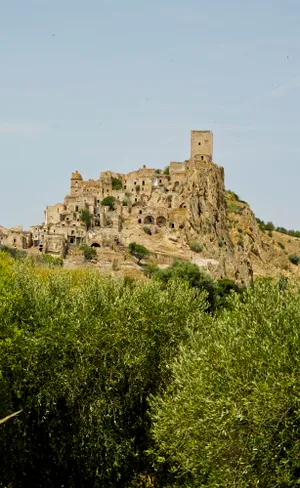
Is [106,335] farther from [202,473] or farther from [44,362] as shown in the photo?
[202,473]

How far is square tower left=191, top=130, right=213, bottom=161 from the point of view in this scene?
109438 mm

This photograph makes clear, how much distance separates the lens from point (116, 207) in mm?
104438

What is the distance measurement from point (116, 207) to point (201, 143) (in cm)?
1726

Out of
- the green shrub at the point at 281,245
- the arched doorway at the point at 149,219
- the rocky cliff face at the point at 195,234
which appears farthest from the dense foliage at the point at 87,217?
the green shrub at the point at 281,245

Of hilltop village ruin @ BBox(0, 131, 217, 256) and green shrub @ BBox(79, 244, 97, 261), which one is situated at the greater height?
hilltop village ruin @ BBox(0, 131, 217, 256)

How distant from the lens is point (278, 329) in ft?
85.8

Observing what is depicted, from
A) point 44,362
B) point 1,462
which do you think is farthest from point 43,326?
point 1,462

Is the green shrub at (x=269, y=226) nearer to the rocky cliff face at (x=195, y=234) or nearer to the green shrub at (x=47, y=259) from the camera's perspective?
the rocky cliff face at (x=195, y=234)

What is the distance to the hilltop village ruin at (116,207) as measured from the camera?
296ft

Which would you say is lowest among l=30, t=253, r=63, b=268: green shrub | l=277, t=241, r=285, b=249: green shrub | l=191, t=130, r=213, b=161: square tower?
l=30, t=253, r=63, b=268: green shrub

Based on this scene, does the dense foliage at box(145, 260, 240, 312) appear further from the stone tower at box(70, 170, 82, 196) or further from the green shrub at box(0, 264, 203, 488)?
the stone tower at box(70, 170, 82, 196)

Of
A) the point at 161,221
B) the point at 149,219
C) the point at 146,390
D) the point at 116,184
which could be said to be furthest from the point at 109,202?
the point at 146,390

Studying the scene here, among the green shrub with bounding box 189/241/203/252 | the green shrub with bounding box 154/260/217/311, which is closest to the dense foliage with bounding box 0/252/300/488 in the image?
the green shrub with bounding box 154/260/217/311

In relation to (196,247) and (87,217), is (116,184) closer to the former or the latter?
(87,217)
